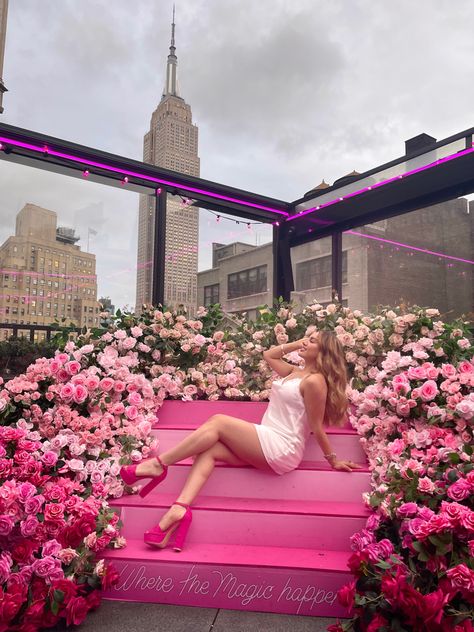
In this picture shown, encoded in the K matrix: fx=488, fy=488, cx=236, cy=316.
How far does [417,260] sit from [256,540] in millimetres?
4007

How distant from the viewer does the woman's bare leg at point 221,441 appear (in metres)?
2.34

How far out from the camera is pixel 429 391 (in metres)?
2.39

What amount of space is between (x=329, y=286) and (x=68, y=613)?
16.5ft

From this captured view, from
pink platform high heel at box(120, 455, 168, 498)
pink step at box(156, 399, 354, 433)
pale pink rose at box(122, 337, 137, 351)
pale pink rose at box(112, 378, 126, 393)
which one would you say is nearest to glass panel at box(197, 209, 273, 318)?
pale pink rose at box(122, 337, 137, 351)

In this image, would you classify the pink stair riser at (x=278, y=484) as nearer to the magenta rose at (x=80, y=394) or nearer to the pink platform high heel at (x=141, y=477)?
the pink platform high heel at (x=141, y=477)

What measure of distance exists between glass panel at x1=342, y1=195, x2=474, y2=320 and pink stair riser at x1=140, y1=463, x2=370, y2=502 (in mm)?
2588

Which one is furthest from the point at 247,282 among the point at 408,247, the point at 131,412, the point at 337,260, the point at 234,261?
Answer: the point at 131,412

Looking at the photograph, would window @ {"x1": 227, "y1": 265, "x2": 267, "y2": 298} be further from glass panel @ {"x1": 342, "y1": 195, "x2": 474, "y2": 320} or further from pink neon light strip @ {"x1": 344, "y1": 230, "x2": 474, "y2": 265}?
pink neon light strip @ {"x1": 344, "y1": 230, "x2": 474, "y2": 265}

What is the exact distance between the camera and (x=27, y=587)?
5.72 ft

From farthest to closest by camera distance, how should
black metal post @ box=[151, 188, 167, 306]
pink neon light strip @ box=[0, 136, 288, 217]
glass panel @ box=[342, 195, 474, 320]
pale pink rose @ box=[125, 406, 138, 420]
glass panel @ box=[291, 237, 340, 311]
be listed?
glass panel @ box=[291, 237, 340, 311]
black metal post @ box=[151, 188, 167, 306]
glass panel @ box=[342, 195, 474, 320]
pink neon light strip @ box=[0, 136, 288, 217]
pale pink rose @ box=[125, 406, 138, 420]

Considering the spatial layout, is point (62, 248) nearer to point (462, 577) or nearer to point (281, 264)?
point (281, 264)

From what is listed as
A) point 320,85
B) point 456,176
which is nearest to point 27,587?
point 456,176

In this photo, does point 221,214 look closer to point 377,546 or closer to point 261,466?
point 261,466

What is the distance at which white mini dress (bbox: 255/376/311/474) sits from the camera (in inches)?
93.8
